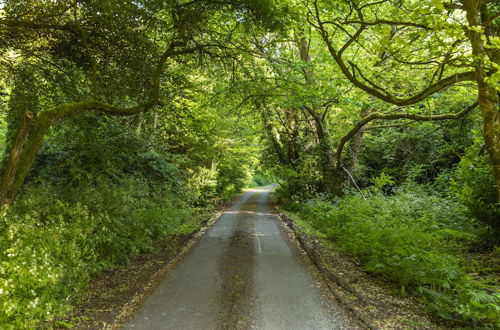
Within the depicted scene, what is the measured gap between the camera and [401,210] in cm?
830

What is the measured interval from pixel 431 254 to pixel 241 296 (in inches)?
135

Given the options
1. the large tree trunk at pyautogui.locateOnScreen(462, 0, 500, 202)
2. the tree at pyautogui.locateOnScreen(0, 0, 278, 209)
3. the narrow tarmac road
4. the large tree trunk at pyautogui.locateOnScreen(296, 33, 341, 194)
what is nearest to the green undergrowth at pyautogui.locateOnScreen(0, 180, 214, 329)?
the tree at pyautogui.locateOnScreen(0, 0, 278, 209)

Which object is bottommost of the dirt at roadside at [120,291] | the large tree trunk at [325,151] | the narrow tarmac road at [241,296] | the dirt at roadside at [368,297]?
the dirt at roadside at [368,297]

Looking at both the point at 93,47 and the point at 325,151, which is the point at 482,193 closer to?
the point at 325,151

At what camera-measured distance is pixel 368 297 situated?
4.82 meters

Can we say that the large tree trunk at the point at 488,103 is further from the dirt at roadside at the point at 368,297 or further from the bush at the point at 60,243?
the bush at the point at 60,243

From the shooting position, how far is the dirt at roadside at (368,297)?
4.02 metres

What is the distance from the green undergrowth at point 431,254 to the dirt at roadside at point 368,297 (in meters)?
0.24

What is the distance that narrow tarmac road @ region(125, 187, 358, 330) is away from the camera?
404 cm

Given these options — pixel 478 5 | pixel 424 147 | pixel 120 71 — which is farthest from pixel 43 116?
pixel 424 147

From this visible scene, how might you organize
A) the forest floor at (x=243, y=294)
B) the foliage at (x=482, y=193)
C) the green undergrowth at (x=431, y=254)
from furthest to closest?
the foliage at (x=482, y=193) < the forest floor at (x=243, y=294) < the green undergrowth at (x=431, y=254)

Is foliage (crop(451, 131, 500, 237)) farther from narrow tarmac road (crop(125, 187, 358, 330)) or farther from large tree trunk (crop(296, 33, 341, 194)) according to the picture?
large tree trunk (crop(296, 33, 341, 194))

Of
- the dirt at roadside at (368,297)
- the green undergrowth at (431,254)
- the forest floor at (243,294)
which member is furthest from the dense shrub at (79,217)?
the green undergrowth at (431,254)

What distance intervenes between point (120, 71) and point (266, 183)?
59406mm
